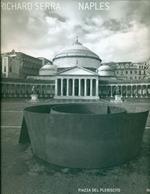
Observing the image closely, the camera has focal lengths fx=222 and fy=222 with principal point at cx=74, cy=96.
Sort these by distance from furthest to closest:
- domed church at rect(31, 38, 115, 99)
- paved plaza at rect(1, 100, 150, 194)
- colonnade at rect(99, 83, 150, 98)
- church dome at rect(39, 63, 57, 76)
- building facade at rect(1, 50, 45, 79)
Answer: church dome at rect(39, 63, 57, 76) → domed church at rect(31, 38, 115, 99) → colonnade at rect(99, 83, 150, 98) → building facade at rect(1, 50, 45, 79) → paved plaza at rect(1, 100, 150, 194)

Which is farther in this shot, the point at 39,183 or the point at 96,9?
the point at 96,9

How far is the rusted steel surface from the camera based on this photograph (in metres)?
2.98

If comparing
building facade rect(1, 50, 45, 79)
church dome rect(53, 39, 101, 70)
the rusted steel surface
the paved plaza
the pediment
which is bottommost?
the paved plaza

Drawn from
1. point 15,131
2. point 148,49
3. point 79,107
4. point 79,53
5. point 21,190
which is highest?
point 79,53

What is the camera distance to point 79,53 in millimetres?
25281

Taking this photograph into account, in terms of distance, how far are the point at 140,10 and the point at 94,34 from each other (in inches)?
53.3

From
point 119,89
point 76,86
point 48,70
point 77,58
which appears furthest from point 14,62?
point 48,70

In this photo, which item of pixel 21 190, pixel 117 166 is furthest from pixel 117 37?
pixel 21 190

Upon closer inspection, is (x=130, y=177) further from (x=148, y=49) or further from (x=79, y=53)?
(x=79, y=53)

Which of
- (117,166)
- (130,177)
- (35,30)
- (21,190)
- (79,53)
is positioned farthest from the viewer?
(79,53)

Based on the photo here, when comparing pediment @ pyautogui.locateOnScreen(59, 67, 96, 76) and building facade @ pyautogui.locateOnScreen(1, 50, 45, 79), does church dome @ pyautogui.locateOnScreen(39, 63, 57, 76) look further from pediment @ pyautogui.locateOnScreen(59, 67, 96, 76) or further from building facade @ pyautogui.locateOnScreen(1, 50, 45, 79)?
building facade @ pyautogui.locateOnScreen(1, 50, 45, 79)

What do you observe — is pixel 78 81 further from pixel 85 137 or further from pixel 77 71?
pixel 85 137

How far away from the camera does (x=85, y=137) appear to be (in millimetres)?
2973

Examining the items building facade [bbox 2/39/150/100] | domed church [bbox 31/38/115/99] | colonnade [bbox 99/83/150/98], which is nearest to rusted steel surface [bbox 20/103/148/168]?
building facade [bbox 2/39/150/100]
